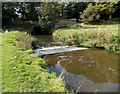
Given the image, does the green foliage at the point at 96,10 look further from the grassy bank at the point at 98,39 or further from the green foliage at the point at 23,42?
the green foliage at the point at 23,42

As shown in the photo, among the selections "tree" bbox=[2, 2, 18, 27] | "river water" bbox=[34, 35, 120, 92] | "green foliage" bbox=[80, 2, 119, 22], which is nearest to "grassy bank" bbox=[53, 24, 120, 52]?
"river water" bbox=[34, 35, 120, 92]

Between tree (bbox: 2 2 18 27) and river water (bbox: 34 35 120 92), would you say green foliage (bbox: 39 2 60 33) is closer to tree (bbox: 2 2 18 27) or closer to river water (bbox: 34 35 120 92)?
tree (bbox: 2 2 18 27)

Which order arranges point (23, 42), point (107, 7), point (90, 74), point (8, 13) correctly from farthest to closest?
point (107, 7)
point (8, 13)
point (23, 42)
point (90, 74)

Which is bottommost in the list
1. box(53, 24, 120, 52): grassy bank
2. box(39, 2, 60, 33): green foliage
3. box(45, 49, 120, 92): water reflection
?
box(45, 49, 120, 92): water reflection

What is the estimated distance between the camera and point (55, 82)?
121 inches

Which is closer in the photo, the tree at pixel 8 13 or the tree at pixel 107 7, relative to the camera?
the tree at pixel 8 13

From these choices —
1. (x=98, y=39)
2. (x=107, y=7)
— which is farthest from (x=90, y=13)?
(x=98, y=39)

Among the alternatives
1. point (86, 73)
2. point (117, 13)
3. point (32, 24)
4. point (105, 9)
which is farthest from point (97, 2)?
point (86, 73)

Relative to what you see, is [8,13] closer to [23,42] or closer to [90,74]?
[23,42]

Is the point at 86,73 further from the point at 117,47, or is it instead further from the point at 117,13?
the point at 117,13

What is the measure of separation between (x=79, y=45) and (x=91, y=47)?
1.16m

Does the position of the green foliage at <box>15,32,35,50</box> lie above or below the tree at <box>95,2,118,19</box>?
below

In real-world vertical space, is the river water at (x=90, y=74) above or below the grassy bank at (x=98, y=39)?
below

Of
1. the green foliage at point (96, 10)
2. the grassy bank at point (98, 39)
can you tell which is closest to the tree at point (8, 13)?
the green foliage at point (96, 10)
